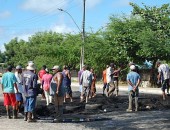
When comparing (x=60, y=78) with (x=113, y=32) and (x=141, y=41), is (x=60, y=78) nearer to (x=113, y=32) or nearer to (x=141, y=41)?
(x=141, y=41)

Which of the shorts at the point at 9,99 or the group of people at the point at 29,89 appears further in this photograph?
the shorts at the point at 9,99

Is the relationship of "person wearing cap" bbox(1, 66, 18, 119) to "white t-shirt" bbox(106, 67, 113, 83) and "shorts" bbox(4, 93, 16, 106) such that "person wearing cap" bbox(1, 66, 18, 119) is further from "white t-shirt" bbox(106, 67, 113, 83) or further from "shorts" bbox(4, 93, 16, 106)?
"white t-shirt" bbox(106, 67, 113, 83)

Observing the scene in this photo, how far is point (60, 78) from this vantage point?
13.3 m

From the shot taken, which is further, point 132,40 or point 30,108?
point 132,40

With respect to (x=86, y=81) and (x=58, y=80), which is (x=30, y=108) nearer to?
(x=58, y=80)

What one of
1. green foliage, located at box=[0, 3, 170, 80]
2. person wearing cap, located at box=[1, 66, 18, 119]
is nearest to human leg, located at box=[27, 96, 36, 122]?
person wearing cap, located at box=[1, 66, 18, 119]

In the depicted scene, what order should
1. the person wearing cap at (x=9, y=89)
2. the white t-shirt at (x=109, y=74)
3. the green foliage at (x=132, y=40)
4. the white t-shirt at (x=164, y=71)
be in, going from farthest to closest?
the green foliage at (x=132, y=40)
the white t-shirt at (x=109, y=74)
the white t-shirt at (x=164, y=71)
the person wearing cap at (x=9, y=89)

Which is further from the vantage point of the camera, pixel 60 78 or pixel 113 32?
pixel 113 32

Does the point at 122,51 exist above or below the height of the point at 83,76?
above

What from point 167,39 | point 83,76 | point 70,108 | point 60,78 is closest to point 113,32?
point 167,39

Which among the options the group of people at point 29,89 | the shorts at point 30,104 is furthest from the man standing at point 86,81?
the shorts at point 30,104

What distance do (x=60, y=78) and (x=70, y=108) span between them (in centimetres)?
320

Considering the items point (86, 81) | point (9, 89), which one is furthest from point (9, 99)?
point (86, 81)

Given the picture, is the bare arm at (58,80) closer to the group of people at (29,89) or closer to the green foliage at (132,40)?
the group of people at (29,89)
